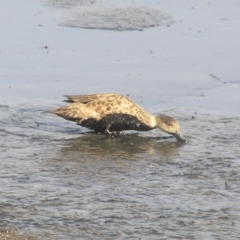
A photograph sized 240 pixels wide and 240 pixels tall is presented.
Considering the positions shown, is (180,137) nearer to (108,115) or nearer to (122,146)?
(122,146)

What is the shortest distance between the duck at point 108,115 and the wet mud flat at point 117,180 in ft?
Answer: 0.48

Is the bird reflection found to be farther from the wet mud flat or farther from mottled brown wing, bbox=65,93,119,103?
mottled brown wing, bbox=65,93,119,103

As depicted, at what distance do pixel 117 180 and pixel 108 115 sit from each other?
231cm

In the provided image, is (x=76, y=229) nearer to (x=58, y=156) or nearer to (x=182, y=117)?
(x=58, y=156)

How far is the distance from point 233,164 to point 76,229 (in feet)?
8.54

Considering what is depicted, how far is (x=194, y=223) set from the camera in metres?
6.94

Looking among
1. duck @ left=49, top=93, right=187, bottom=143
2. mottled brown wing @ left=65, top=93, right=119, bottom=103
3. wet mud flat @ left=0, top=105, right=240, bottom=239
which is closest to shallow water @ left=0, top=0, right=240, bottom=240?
wet mud flat @ left=0, top=105, right=240, bottom=239

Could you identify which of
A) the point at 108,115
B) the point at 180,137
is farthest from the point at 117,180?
the point at 108,115

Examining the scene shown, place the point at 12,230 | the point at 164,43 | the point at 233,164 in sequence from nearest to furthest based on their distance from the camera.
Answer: the point at 12,230 < the point at 233,164 < the point at 164,43

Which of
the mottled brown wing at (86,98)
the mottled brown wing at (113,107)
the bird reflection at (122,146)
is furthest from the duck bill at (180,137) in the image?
the mottled brown wing at (86,98)

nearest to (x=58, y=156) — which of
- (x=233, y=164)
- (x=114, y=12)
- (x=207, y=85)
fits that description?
(x=233, y=164)

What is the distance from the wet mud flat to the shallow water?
0.01 metres

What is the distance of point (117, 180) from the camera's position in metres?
8.16

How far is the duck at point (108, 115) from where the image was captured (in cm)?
1027
